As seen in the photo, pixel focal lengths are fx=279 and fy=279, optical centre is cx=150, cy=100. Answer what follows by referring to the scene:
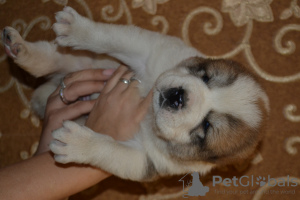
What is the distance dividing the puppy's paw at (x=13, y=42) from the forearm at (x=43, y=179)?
832 mm

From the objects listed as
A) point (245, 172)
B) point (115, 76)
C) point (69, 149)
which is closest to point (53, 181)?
point (69, 149)

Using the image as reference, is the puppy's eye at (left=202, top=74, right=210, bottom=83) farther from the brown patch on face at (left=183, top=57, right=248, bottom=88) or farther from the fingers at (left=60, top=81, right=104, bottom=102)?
the fingers at (left=60, top=81, right=104, bottom=102)

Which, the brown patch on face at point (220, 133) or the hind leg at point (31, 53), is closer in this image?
the brown patch on face at point (220, 133)

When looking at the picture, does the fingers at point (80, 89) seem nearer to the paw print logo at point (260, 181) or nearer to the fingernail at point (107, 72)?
the fingernail at point (107, 72)

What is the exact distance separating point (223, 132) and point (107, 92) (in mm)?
955

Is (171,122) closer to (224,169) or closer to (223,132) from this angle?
(223,132)

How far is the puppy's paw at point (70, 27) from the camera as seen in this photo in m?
1.98

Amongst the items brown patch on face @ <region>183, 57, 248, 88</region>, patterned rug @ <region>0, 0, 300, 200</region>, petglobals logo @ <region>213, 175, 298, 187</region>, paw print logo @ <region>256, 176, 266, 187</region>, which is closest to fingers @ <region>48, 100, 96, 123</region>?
patterned rug @ <region>0, 0, 300, 200</region>

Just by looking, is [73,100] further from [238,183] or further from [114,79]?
[238,183]

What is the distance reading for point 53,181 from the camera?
5.67 feet

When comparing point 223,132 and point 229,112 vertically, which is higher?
point 229,112

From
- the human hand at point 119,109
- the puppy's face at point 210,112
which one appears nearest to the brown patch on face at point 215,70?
the puppy's face at point 210,112

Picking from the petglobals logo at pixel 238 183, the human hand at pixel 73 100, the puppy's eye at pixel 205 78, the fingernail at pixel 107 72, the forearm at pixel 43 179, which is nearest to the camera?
the forearm at pixel 43 179

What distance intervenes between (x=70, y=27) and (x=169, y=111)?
0.98m
